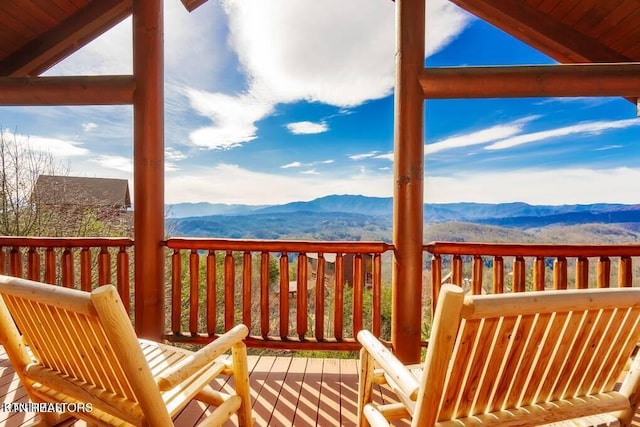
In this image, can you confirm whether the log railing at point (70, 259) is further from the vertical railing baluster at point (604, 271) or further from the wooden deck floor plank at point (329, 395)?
the vertical railing baluster at point (604, 271)

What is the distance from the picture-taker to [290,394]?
2.04 metres

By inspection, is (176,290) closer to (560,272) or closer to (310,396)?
(310,396)

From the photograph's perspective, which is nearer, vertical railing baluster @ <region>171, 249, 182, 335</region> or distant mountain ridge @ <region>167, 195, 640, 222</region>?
vertical railing baluster @ <region>171, 249, 182, 335</region>

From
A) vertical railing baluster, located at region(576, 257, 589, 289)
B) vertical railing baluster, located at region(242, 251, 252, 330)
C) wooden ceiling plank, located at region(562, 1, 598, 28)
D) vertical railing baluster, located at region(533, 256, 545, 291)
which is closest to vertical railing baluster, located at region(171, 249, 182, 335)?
vertical railing baluster, located at region(242, 251, 252, 330)

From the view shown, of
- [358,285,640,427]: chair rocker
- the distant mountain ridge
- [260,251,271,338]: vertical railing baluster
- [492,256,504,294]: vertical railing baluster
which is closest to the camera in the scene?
[358,285,640,427]: chair rocker

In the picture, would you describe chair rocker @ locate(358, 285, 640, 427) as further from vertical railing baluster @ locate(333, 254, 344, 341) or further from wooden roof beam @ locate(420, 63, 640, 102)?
wooden roof beam @ locate(420, 63, 640, 102)

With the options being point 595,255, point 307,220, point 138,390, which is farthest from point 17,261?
point 307,220

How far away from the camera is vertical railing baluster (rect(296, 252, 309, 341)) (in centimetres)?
243

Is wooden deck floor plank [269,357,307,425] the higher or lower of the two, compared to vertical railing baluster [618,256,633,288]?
lower

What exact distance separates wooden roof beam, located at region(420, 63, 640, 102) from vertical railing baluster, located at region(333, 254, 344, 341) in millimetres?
1485

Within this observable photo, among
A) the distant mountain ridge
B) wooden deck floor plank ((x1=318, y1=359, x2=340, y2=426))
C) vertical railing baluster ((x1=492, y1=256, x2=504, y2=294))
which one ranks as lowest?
wooden deck floor plank ((x1=318, y1=359, x2=340, y2=426))

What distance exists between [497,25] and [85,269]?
4444mm

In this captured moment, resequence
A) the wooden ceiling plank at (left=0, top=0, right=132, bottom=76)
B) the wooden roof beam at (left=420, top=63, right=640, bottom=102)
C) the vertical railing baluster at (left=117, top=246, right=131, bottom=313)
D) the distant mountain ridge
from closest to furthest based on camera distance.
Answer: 1. the wooden roof beam at (left=420, top=63, right=640, bottom=102)
2. the vertical railing baluster at (left=117, top=246, right=131, bottom=313)
3. the wooden ceiling plank at (left=0, top=0, right=132, bottom=76)
4. the distant mountain ridge

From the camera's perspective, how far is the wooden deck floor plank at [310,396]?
5.87 ft
